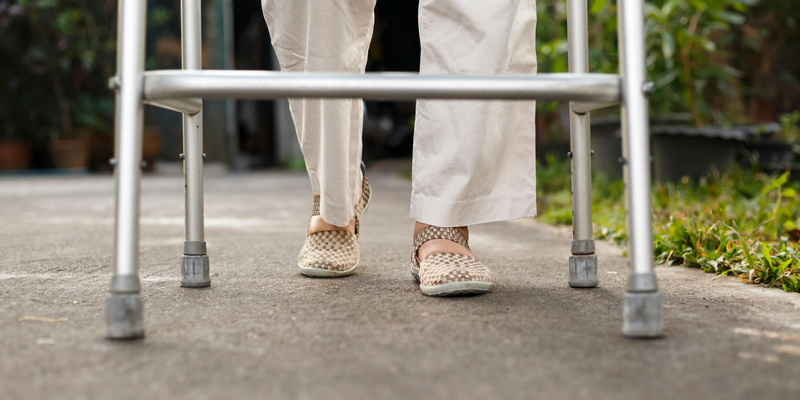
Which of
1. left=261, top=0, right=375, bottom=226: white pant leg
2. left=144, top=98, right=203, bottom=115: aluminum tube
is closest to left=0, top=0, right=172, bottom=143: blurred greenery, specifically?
left=261, top=0, right=375, bottom=226: white pant leg

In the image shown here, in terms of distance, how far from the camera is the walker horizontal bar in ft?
2.29

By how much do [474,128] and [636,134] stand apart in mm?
323

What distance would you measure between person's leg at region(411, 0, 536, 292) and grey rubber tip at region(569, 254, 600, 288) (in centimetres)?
11

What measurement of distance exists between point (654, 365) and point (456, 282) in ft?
1.21

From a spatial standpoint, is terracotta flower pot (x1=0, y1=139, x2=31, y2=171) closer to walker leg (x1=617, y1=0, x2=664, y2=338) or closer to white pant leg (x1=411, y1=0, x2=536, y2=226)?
white pant leg (x1=411, y1=0, x2=536, y2=226)

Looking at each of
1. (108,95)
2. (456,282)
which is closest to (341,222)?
(456,282)

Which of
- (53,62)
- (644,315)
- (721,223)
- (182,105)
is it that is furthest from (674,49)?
(53,62)

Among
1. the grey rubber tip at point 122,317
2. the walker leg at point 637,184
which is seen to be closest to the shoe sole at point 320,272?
the grey rubber tip at point 122,317

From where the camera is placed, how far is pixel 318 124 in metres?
1.18

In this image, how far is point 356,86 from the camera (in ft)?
2.30

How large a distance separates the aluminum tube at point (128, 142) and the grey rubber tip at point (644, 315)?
0.57 m

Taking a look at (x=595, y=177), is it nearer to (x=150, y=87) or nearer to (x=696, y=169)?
(x=696, y=169)

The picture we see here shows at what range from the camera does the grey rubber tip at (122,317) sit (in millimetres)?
714

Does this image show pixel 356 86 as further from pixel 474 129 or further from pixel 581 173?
pixel 581 173
